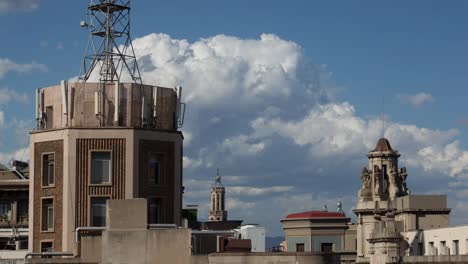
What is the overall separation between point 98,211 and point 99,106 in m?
5.68

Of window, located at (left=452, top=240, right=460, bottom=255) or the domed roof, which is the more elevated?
the domed roof

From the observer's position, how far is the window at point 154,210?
57.3 metres

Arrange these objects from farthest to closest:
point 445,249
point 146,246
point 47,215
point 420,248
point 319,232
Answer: point 319,232, point 420,248, point 445,249, point 47,215, point 146,246

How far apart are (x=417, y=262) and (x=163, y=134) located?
36.3 meters

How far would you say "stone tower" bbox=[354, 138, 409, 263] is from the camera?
443 ft

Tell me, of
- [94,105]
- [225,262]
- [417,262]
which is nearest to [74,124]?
[94,105]

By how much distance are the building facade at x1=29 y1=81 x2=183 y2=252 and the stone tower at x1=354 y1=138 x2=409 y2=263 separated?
78532 mm

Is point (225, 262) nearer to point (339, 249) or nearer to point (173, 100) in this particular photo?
point (173, 100)

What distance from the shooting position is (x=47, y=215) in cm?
5703

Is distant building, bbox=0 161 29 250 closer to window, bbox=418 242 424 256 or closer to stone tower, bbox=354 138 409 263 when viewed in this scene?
window, bbox=418 242 424 256

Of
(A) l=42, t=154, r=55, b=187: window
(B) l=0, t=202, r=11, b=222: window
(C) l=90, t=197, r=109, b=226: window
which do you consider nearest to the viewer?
(C) l=90, t=197, r=109, b=226: window

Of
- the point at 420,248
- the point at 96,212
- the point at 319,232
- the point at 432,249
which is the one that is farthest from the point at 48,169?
the point at 319,232

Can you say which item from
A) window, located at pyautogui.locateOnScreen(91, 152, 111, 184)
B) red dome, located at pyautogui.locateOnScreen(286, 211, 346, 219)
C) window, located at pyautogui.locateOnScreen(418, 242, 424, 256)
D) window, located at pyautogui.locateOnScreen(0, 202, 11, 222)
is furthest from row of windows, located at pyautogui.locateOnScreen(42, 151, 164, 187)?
red dome, located at pyautogui.locateOnScreen(286, 211, 346, 219)

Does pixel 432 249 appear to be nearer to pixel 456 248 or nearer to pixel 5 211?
pixel 456 248
